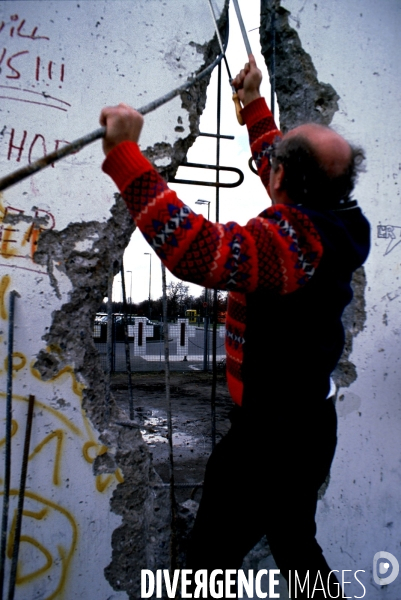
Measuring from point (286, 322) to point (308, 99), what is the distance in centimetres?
143

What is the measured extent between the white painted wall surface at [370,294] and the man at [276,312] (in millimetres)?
894

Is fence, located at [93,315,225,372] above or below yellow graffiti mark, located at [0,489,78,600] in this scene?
below

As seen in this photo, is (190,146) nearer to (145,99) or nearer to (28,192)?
(145,99)

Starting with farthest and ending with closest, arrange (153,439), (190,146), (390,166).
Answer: (153,439), (390,166), (190,146)

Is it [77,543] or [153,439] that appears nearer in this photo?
[77,543]

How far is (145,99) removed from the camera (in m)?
2.00

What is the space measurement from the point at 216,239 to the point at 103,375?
114cm

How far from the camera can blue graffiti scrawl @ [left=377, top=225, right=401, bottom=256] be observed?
7.37ft

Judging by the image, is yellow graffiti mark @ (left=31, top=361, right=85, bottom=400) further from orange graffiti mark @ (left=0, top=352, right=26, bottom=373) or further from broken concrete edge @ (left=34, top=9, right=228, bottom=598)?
orange graffiti mark @ (left=0, top=352, right=26, bottom=373)

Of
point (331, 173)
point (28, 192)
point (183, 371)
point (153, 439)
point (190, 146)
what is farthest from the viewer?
point (183, 371)

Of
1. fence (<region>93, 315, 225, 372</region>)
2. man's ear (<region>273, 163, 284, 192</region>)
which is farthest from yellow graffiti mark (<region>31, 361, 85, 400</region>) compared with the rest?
fence (<region>93, 315, 225, 372</region>)

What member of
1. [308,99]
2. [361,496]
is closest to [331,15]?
[308,99]

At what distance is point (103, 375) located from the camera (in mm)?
1955

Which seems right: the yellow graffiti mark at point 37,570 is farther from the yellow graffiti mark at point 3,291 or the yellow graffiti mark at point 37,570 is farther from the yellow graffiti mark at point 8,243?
the yellow graffiti mark at point 8,243
